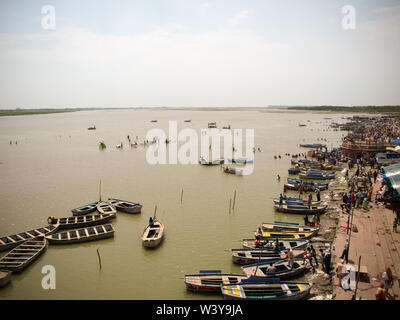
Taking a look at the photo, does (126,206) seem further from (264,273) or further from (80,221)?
(264,273)

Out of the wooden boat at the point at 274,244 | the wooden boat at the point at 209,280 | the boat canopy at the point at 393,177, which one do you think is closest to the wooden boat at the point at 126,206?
the wooden boat at the point at 274,244

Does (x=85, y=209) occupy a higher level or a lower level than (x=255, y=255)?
higher

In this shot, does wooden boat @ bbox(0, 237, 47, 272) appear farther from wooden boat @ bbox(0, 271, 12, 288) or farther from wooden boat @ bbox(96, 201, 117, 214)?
wooden boat @ bbox(96, 201, 117, 214)

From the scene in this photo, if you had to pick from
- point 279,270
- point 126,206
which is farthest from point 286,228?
point 126,206

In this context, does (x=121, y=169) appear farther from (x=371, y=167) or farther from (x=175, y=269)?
(x=371, y=167)

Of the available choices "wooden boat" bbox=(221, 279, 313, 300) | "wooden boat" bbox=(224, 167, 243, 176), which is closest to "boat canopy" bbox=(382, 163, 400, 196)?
"wooden boat" bbox=(221, 279, 313, 300)
